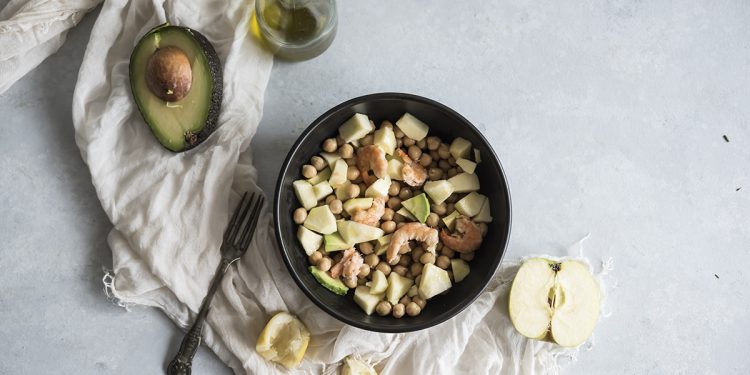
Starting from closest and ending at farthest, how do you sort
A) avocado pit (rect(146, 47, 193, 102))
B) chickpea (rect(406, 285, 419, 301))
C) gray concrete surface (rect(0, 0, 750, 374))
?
avocado pit (rect(146, 47, 193, 102))
chickpea (rect(406, 285, 419, 301))
gray concrete surface (rect(0, 0, 750, 374))

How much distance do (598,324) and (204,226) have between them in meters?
1.24

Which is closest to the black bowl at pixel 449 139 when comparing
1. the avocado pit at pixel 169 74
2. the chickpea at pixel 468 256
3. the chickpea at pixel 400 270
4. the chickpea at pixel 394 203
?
the chickpea at pixel 468 256

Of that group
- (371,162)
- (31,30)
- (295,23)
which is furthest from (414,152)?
(31,30)

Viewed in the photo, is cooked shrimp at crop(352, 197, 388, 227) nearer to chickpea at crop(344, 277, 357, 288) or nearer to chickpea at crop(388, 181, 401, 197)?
chickpea at crop(388, 181, 401, 197)

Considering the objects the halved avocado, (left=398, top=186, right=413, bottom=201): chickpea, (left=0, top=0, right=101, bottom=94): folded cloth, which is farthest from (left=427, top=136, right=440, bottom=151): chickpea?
(left=0, top=0, right=101, bottom=94): folded cloth

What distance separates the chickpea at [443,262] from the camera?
1981 mm

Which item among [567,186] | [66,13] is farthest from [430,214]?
[66,13]

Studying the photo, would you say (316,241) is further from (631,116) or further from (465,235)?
(631,116)

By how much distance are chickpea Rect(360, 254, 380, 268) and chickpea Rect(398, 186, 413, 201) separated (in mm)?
190

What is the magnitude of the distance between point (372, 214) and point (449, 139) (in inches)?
12.8

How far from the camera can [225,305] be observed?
2055mm

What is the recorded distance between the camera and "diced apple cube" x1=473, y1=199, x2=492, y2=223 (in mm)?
1980

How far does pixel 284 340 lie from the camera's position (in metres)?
2.01

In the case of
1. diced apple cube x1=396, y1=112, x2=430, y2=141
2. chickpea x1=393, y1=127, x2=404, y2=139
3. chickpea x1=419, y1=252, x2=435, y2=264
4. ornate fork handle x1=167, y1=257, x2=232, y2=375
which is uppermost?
diced apple cube x1=396, y1=112, x2=430, y2=141
